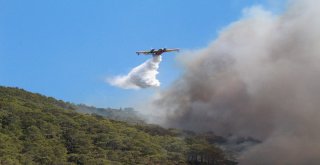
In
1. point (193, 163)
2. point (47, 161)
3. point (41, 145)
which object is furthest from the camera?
point (193, 163)

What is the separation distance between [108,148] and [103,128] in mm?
23941

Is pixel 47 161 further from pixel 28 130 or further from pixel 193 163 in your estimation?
pixel 193 163

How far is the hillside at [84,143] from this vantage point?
431 ft

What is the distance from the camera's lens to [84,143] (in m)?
150

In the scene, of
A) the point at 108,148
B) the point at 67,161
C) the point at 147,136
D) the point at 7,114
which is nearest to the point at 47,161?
the point at 67,161

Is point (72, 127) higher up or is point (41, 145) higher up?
point (72, 127)

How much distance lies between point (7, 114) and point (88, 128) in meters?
25.4

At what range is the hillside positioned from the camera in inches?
5167

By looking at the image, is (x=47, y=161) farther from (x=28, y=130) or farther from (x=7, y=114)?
(x=7, y=114)

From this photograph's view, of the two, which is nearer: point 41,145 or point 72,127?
point 41,145

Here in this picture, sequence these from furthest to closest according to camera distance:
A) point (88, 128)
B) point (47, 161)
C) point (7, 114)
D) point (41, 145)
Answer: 1. point (88, 128)
2. point (7, 114)
3. point (41, 145)
4. point (47, 161)

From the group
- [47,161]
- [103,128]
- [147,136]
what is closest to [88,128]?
[103,128]

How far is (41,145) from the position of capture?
138 metres

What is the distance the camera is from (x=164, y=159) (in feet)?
458
